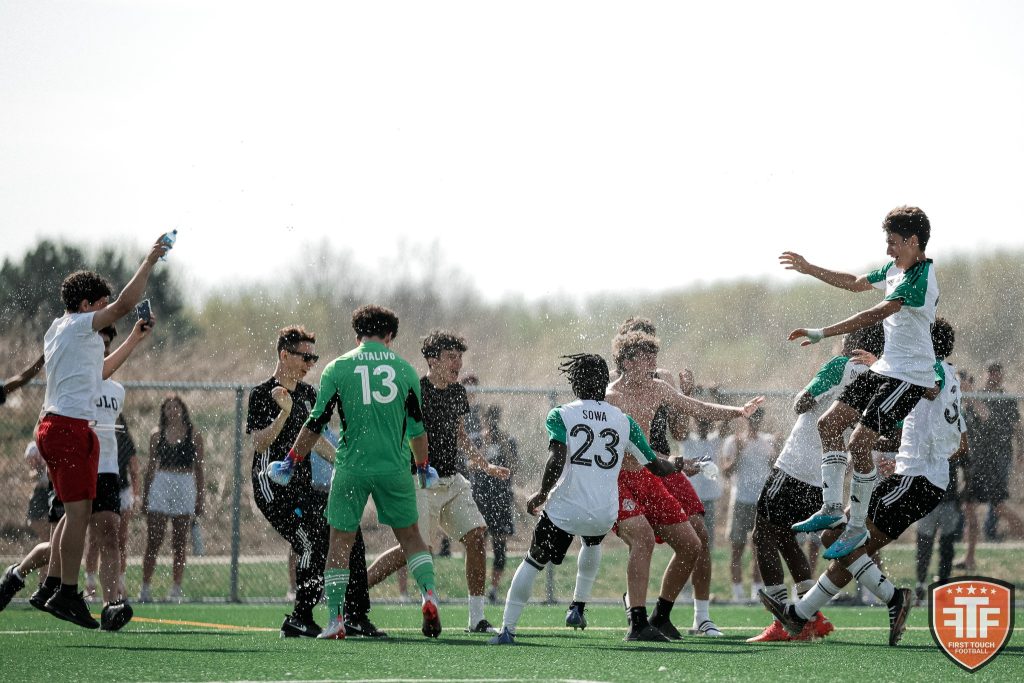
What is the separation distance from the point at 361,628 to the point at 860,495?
3060 millimetres

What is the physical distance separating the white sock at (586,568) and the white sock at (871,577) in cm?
145

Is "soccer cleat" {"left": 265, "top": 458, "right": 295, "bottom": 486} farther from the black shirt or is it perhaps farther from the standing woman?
the standing woman

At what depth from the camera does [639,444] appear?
7.96 m

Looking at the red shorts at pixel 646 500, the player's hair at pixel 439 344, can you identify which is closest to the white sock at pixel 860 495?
the red shorts at pixel 646 500

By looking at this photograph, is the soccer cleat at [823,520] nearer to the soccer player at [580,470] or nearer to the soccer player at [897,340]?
the soccer player at [897,340]

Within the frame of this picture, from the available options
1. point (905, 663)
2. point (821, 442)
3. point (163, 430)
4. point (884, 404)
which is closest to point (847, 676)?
point (905, 663)

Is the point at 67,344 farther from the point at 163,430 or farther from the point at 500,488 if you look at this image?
the point at 500,488

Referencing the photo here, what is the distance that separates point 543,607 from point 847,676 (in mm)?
6380

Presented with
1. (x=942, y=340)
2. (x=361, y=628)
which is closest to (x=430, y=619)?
(x=361, y=628)

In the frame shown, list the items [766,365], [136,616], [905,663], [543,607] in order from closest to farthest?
[905,663] < [136,616] < [543,607] < [766,365]

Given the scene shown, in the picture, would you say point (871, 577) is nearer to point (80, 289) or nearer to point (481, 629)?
point (481, 629)

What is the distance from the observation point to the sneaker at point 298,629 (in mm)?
8453

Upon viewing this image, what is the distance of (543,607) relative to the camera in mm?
12641

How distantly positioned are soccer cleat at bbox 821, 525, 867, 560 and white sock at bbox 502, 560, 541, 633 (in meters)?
1.60
